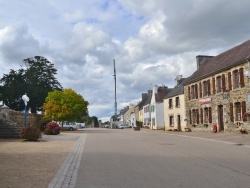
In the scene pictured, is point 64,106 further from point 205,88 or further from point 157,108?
point 157,108

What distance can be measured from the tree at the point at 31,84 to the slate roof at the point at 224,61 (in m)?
33.5

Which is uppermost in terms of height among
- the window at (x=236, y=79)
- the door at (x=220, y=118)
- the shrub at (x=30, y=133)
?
the window at (x=236, y=79)

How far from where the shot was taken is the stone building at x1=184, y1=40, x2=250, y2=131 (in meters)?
30.0

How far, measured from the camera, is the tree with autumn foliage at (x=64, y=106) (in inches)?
1779

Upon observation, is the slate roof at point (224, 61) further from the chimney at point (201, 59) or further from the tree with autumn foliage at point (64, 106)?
the tree with autumn foliage at point (64, 106)

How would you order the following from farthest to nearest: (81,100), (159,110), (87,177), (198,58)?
(159,110) < (81,100) < (198,58) < (87,177)

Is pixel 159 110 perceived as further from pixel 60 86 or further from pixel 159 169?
pixel 159 169

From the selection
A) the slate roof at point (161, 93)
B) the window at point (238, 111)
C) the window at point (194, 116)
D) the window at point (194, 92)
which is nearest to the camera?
the window at point (238, 111)

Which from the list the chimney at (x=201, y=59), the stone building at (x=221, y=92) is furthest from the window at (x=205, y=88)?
the chimney at (x=201, y=59)

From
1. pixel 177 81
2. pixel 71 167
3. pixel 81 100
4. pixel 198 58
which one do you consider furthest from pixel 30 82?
pixel 71 167

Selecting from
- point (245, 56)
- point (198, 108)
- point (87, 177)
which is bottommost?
point (87, 177)

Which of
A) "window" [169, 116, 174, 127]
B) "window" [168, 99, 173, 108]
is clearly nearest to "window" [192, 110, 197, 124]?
"window" [169, 116, 174, 127]

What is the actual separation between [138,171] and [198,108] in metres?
30.4

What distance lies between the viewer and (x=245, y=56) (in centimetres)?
2986
